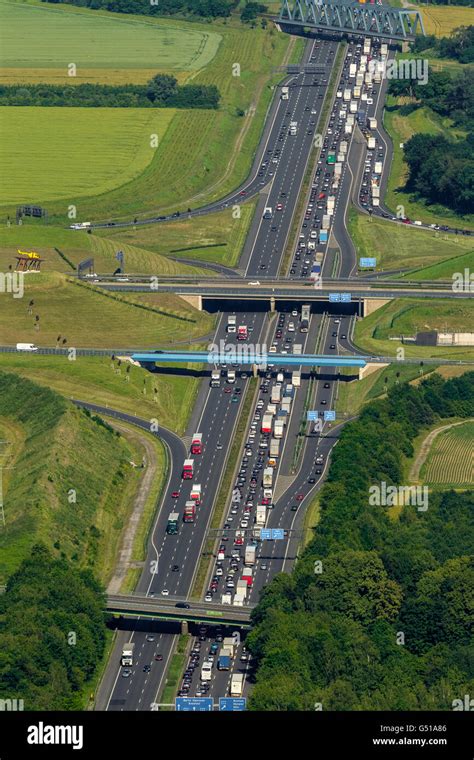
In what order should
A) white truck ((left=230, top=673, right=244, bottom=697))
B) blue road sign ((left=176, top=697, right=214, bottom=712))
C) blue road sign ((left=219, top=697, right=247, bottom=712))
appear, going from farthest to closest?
white truck ((left=230, top=673, right=244, bottom=697))
blue road sign ((left=219, top=697, right=247, bottom=712))
blue road sign ((left=176, top=697, right=214, bottom=712))

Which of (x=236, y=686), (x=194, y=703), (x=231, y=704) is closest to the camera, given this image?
(x=194, y=703)

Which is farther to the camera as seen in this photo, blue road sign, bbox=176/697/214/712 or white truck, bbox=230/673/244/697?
white truck, bbox=230/673/244/697

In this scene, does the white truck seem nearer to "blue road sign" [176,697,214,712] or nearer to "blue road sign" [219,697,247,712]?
"blue road sign" [219,697,247,712]

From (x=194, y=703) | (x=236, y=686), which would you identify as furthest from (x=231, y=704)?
(x=236, y=686)

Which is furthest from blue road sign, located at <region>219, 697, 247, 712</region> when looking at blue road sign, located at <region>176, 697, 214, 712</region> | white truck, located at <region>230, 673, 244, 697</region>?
white truck, located at <region>230, 673, 244, 697</region>

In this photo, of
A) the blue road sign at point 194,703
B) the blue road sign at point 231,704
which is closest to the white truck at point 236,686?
the blue road sign at point 231,704

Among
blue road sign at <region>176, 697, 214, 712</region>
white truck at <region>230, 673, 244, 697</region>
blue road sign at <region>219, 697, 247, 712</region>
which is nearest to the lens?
blue road sign at <region>176, 697, 214, 712</region>

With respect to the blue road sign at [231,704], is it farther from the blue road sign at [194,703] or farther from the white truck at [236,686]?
the white truck at [236,686]

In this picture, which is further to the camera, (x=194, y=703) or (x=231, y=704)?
(x=231, y=704)

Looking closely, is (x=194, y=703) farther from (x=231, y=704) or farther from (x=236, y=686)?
(x=236, y=686)

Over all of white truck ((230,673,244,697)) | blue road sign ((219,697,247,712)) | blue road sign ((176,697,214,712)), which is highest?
white truck ((230,673,244,697))
